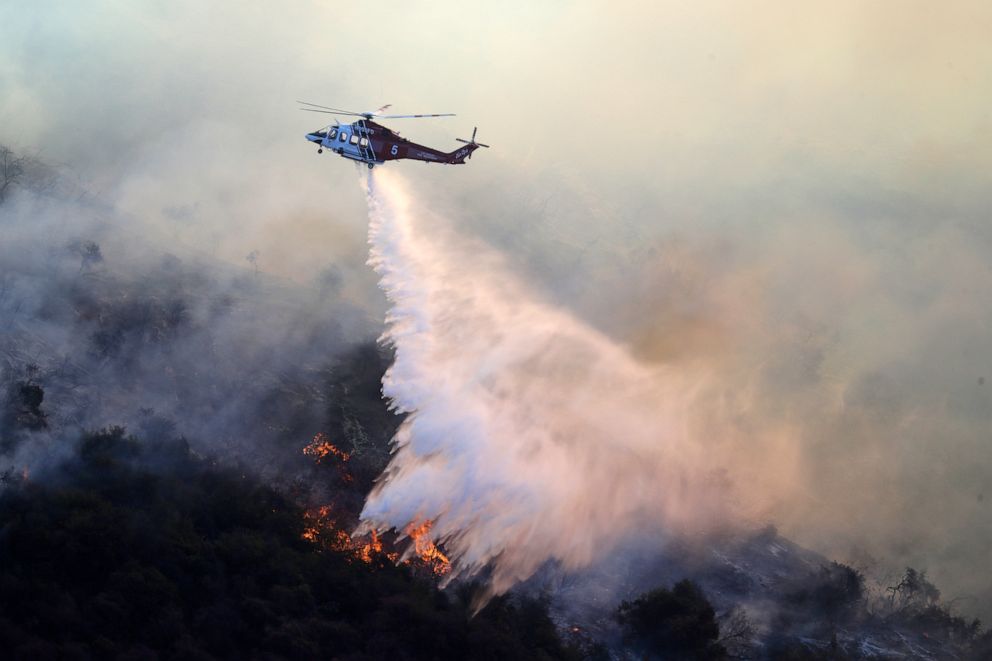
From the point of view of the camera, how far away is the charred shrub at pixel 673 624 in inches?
2904

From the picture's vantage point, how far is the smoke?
72000 millimetres

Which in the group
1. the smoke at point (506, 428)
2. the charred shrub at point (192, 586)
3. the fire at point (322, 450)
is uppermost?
the smoke at point (506, 428)

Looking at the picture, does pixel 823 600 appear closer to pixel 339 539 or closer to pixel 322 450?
pixel 339 539

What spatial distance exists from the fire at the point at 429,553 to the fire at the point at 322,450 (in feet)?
40.8

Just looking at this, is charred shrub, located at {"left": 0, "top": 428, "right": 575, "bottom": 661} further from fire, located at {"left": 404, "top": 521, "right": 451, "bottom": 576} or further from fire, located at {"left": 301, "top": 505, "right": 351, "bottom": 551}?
fire, located at {"left": 404, "top": 521, "right": 451, "bottom": 576}

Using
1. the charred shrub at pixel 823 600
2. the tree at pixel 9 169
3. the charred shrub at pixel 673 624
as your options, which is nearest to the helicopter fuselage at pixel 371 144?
the charred shrub at pixel 673 624

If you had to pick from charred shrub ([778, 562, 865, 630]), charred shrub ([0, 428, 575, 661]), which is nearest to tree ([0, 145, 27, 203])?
charred shrub ([0, 428, 575, 661])

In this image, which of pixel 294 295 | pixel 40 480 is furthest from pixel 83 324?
pixel 294 295

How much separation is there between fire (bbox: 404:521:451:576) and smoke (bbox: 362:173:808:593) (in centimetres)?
201

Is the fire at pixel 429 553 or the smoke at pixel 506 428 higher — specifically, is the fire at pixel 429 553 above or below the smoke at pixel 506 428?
below

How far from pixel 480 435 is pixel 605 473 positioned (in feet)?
61.2

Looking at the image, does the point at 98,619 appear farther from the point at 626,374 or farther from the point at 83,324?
the point at 626,374

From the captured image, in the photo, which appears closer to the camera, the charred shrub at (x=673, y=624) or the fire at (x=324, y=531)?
the charred shrub at (x=673, y=624)

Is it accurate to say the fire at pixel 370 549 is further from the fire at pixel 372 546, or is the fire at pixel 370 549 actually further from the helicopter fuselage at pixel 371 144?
the helicopter fuselage at pixel 371 144
